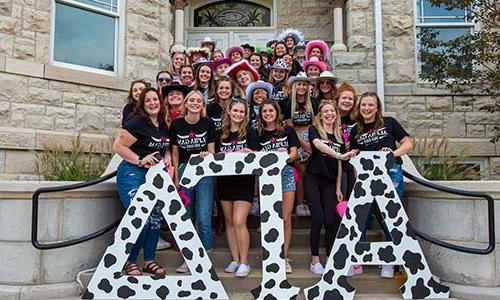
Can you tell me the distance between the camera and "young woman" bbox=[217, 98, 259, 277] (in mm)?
4164

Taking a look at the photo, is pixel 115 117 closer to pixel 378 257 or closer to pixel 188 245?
pixel 188 245

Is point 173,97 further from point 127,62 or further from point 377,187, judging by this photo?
point 127,62

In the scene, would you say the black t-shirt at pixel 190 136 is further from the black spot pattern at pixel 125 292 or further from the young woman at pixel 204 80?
the black spot pattern at pixel 125 292

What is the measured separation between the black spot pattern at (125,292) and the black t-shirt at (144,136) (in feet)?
3.83

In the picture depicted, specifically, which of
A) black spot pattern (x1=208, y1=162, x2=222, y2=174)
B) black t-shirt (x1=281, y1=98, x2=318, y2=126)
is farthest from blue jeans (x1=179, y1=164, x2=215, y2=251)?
black t-shirt (x1=281, y1=98, x2=318, y2=126)

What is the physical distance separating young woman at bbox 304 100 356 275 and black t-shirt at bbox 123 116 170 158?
1.46 m

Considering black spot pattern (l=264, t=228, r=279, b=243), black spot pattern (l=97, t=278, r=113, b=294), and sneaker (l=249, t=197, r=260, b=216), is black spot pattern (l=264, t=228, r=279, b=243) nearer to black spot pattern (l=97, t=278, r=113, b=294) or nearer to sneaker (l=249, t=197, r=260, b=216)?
sneaker (l=249, t=197, r=260, b=216)

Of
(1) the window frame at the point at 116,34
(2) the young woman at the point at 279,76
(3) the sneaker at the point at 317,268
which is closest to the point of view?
(3) the sneaker at the point at 317,268

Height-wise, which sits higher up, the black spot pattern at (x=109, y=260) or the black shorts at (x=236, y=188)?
the black shorts at (x=236, y=188)

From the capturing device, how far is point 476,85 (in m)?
7.53

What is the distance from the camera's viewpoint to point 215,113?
192 inches

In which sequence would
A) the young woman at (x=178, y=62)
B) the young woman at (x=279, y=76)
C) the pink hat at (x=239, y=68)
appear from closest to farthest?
the pink hat at (x=239, y=68)
the young woman at (x=279, y=76)
the young woman at (x=178, y=62)

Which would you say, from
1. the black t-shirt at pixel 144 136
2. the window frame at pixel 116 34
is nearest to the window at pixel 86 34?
the window frame at pixel 116 34

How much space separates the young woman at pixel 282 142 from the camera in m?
4.30
